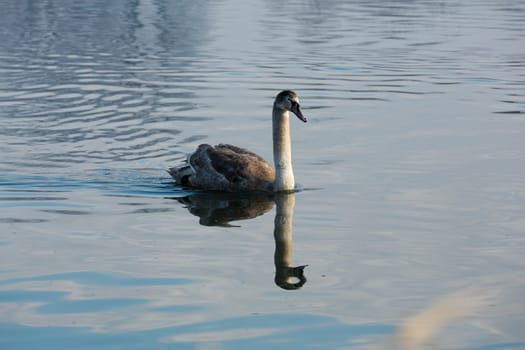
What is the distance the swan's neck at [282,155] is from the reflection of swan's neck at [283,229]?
0.17 m

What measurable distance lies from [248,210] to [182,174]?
1780mm

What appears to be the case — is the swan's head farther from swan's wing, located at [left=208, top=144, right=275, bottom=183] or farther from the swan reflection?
the swan reflection

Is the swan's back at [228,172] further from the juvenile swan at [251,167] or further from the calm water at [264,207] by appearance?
the calm water at [264,207]

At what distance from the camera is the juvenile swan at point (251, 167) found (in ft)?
52.9

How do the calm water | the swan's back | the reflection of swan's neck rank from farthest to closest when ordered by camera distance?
→ the swan's back, the reflection of swan's neck, the calm water

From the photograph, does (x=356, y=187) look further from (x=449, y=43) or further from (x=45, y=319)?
(x=449, y=43)

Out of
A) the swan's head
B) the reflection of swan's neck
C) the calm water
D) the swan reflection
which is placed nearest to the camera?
the calm water

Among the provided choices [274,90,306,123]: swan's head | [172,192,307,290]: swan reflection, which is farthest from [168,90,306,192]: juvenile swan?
[172,192,307,290]: swan reflection

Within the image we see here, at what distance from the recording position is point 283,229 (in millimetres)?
13945

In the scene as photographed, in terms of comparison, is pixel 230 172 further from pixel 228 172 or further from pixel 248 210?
pixel 248 210

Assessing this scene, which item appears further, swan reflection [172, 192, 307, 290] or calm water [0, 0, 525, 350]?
swan reflection [172, 192, 307, 290]

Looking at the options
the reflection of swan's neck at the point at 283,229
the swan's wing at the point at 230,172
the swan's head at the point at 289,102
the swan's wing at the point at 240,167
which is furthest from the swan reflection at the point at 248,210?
the swan's head at the point at 289,102

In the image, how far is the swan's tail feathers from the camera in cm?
1664

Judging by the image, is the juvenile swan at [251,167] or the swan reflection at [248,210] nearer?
the swan reflection at [248,210]
